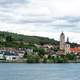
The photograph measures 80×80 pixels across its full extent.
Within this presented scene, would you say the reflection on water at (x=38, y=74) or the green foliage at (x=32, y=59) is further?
the green foliage at (x=32, y=59)

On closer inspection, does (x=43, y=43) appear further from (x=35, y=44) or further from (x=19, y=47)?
(x=19, y=47)

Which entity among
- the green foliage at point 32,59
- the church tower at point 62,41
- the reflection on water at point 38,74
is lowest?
the reflection on water at point 38,74

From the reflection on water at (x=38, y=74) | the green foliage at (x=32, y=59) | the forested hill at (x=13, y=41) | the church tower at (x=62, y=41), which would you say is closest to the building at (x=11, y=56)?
the green foliage at (x=32, y=59)

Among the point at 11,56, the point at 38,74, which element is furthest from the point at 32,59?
the point at 38,74

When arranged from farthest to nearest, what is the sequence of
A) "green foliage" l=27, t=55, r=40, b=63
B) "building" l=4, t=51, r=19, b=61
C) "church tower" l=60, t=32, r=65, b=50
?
"church tower" l=60, t=32, r=65, b=50
"building" l=4, t=51, r=19, b=61
"green foliage" l=27, t=55, r=40, b=63

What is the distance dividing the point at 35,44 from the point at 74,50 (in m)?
16.4

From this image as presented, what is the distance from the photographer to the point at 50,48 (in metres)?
180

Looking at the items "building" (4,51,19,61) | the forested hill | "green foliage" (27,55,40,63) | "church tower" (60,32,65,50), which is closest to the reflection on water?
"green foliage" (27,55,40,63)

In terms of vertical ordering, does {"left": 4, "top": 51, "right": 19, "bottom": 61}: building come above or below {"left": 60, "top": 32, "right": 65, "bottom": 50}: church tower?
below

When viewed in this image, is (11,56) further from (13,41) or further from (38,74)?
(38,74)

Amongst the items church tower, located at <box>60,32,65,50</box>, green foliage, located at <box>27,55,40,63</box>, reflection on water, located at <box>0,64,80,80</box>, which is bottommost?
reflection on water, located at <box>0,64,80,80</box>

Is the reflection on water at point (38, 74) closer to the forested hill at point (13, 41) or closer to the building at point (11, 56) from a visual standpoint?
the building at point (11, 56)

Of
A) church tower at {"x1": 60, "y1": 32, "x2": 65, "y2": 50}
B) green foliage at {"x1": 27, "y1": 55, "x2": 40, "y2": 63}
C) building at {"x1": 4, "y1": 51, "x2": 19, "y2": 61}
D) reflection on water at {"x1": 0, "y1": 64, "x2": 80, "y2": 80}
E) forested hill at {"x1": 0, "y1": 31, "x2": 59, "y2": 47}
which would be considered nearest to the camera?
reflection on water at {"x1": 0, "y1": 64, "x2": 80, "y2": 80}

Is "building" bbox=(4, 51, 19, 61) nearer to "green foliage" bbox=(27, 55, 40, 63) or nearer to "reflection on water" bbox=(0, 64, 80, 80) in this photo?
"green foliage" bbox=(27, 55, 40, 63)
